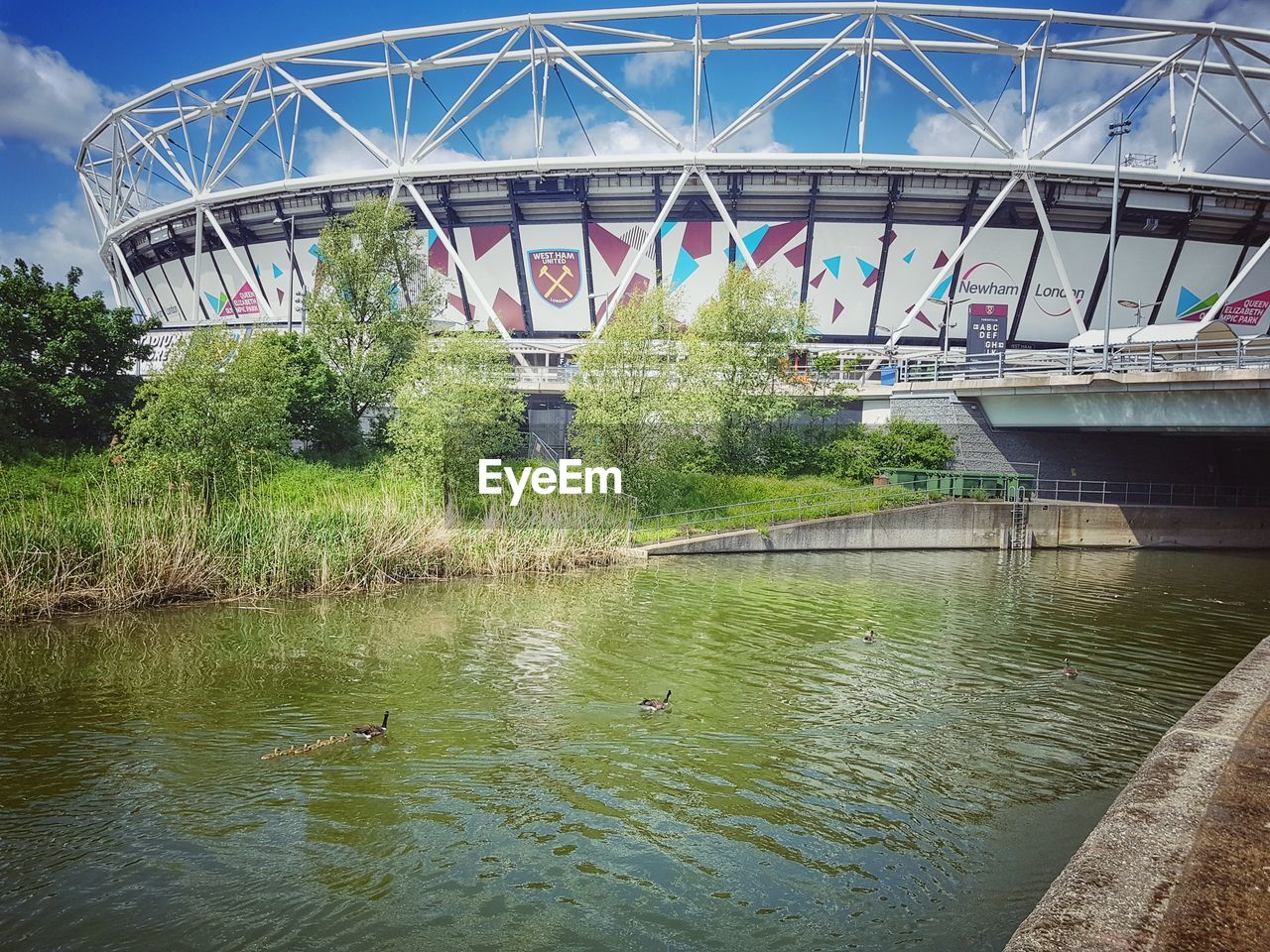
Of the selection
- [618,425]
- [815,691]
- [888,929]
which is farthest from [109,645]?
[618,425]

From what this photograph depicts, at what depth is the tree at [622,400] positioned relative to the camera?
2898cm

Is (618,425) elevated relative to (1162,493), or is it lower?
elevated

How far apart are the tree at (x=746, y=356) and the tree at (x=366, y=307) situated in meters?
11.9

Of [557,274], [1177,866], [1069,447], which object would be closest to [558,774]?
[1177,866]

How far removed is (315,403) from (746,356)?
58.0 feet

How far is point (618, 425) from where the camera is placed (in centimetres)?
2912

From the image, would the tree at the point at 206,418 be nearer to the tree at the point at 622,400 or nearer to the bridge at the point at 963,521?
the tree at the point at 622,400

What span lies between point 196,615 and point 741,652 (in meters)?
10.5

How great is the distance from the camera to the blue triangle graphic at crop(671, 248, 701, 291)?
1838 inches

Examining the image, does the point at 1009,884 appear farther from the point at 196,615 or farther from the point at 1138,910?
the point at 196,615

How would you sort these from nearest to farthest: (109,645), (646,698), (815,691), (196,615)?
(646,698)
(815,691)
(109,645)
(196,615)

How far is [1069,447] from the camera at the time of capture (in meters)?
33.8

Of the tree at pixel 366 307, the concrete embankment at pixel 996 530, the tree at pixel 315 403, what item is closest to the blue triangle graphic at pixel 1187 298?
the concrete embankment at pixel 996 530

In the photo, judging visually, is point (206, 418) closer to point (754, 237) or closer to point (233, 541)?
point (233, 541)
